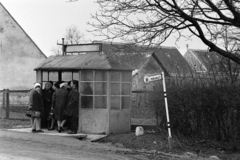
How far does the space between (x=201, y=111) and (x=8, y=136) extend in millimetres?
5837

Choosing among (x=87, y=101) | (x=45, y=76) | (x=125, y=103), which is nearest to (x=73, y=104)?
(x=87, y=101)

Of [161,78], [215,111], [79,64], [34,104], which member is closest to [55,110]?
[34,104]

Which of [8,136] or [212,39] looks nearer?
[212,39]

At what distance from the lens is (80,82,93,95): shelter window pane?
14.6 m

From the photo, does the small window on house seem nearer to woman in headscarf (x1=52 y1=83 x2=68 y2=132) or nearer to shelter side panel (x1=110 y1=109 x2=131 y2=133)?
shelter side panel (x1=110 y1=109 x2=131 y2=133)

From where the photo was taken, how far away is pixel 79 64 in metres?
14.9

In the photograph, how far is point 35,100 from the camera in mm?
15008

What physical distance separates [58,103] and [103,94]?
5.07 ft

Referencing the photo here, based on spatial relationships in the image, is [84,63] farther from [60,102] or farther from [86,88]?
[60,102]

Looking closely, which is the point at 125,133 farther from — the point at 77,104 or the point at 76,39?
the point at 76,39

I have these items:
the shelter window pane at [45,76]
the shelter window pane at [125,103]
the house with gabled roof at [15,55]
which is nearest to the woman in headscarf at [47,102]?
the shelter window pane at [45,76]

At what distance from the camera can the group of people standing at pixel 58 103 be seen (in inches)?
575

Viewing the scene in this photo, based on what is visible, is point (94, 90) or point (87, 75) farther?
point (87, 75)

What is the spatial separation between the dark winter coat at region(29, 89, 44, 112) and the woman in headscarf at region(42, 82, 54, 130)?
0.71 meters
